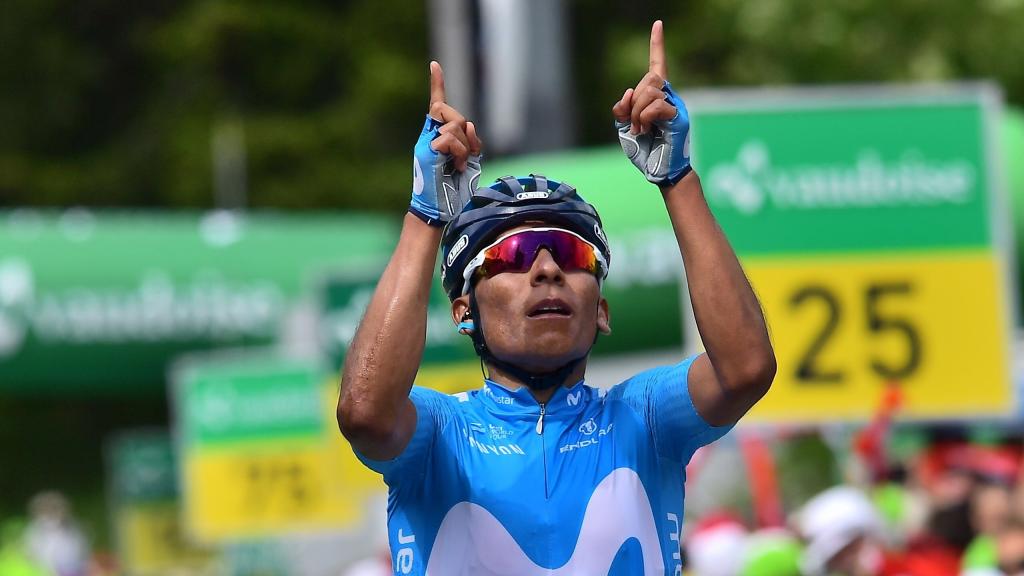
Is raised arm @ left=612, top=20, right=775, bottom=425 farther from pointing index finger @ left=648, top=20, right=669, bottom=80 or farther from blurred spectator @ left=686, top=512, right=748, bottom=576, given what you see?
blurred spectator @ left=686, top=512, right=748, bottom=576

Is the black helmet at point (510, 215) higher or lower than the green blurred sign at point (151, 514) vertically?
higher

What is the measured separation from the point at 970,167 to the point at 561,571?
14.4 ft

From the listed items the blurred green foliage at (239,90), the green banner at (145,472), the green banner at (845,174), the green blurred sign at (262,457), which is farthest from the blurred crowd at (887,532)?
the blurred green foliage at (239,90)

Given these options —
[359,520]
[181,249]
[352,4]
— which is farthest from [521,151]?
[352,4]

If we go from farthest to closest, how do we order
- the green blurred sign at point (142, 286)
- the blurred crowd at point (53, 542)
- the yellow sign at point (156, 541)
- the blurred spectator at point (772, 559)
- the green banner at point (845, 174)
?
the blurred crowd at point (53, 542) < the yellow sign at point (156, 541) < the green blurred sign at point (142, 286) < the green banner at point (845, 174) < the blurred spectator at point (772, 559)

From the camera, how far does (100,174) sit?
88.7 ft

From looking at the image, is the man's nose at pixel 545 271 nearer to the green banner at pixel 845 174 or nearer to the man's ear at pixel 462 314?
the man's ear at pixel 462 314

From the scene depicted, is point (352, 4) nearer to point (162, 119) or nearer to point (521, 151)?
point (162, 119)

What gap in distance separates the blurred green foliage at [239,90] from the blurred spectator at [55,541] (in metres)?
6.05

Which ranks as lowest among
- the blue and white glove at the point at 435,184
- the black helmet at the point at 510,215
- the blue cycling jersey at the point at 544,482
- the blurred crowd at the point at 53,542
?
the blurred crowd at the point at 53,542

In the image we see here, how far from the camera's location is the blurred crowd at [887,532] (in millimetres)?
6332

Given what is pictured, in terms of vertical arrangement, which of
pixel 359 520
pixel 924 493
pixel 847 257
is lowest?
pixel 359 520

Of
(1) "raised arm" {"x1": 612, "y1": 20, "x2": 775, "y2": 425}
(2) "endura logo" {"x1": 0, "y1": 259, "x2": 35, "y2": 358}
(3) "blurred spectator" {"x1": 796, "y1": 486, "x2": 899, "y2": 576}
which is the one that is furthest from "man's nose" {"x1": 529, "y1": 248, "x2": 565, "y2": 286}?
(2) "endura logo" {"x1": 0, "y1": 259, "x2": 35, "y2": 358}

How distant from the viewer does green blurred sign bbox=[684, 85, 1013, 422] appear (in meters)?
7.02
